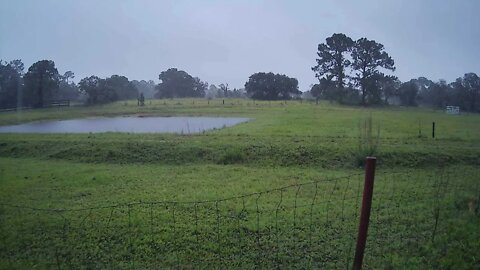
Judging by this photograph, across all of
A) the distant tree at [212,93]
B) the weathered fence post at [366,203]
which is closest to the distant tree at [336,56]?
the distant tree at [212,93]

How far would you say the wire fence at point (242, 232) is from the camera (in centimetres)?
630

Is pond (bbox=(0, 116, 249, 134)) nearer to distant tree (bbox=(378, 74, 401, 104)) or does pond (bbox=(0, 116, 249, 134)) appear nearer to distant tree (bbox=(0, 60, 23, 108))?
distant tree (bbox=(0, 60, 23, 108))

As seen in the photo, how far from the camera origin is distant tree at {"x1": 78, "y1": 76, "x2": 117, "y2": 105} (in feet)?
221

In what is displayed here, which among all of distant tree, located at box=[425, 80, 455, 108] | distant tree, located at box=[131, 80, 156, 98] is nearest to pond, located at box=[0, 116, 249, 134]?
distant tree, located at box=[425, 80, 455, 108]

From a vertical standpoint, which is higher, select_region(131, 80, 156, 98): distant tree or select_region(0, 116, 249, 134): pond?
select_region(131, 80, 156, 98): distant tree

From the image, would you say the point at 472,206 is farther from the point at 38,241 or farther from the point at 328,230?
the point at 38,241

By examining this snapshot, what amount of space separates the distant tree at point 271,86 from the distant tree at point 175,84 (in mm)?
26290

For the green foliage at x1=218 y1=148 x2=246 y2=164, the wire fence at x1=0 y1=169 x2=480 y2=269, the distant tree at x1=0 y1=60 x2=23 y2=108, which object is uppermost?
the distant tree at x1=0 y1=60 x2=23 y2=108

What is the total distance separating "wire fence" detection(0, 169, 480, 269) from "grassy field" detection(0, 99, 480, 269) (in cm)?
3

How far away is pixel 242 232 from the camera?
24.6 ft

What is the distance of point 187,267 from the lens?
19.8ft

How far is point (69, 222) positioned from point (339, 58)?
2940 inches

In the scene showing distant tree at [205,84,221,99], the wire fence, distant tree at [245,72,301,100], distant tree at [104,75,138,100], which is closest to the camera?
the wire fence

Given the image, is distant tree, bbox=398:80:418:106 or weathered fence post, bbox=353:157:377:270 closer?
weathered fence post, bbox=353:157:377:270
